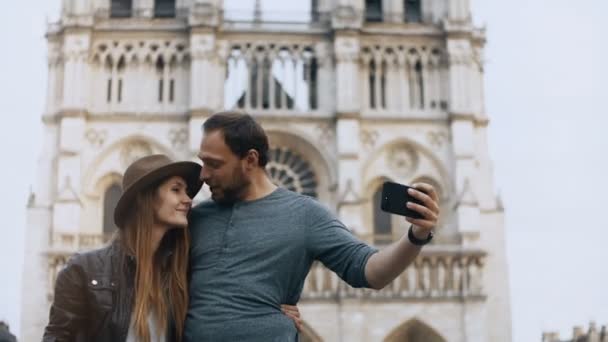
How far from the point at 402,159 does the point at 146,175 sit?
22941 mm

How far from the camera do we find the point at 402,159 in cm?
2600

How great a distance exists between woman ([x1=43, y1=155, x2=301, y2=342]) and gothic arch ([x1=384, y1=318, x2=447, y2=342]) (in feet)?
69.0

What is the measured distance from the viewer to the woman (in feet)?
10.2

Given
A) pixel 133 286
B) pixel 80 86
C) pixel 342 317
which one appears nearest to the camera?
pixel 133 286

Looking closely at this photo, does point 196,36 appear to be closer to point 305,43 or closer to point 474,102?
point 305,43

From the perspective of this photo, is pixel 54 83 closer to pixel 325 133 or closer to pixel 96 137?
pixel 96 137

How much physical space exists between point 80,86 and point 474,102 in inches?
426

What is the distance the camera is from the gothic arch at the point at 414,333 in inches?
939

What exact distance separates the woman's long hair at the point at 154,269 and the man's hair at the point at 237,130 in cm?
30

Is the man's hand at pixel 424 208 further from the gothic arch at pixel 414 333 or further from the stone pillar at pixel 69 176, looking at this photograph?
the stone pillar at pixel 69 176

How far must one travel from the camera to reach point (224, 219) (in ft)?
11.0

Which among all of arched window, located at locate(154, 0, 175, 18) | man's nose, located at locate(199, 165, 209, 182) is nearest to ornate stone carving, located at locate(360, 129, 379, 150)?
arched window, located at locate(154, 0, 175, 18)

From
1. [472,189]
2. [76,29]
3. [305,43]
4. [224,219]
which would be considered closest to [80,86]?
[76,29]

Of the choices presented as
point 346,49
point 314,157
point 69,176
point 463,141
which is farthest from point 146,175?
point 346,49
